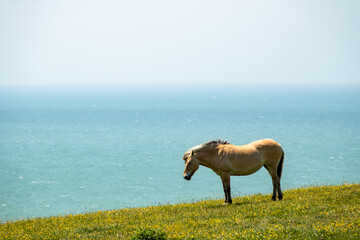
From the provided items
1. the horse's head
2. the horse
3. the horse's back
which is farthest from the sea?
the horse's head

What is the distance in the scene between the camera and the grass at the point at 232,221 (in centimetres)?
1345

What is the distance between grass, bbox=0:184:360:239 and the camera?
13.4 meters

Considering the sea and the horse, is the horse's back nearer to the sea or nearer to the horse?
the horse

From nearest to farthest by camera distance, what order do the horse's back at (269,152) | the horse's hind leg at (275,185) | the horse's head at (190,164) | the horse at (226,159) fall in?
the horse's head at (190,164) → the horse at (226,159) → the horse's hind leg at (275,185) → the horse's back at (269,152)

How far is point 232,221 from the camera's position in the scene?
15391mm

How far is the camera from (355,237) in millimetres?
12477

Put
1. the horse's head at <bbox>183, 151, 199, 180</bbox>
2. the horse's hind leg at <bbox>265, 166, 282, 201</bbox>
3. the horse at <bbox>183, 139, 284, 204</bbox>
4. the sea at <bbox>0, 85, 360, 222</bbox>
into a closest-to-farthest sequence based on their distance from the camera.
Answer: the horse's head at <bbox>183, 151, 199, 180</bbox>
the horse at <bbox>183, 139, 284, 204</bbox>
the horse's hind leg at <bbox>265, 166, 282, 201</bbox>
the sea at <bbox>0, 85, 360, 222</bbox>

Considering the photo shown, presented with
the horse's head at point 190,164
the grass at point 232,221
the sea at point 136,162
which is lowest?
the sea at point 136,162

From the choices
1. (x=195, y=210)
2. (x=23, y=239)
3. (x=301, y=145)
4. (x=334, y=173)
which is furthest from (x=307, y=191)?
(x=301, y=145)

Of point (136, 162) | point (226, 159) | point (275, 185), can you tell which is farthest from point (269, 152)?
point (136, 162)

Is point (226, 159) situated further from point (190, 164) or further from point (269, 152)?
point (269, 152)

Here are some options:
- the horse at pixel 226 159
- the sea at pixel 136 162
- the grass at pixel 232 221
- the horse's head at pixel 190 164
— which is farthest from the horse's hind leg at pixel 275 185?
the sea at pixel 136 162

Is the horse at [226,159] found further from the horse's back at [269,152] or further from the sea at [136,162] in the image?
the sea at [136,162]

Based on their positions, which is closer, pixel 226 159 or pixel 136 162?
pixel 226 159
